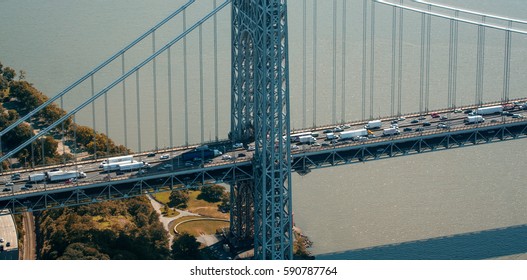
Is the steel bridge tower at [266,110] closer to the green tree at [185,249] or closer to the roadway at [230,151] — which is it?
the roadway at [230,151]

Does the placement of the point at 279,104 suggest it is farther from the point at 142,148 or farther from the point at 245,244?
the point at 142,148

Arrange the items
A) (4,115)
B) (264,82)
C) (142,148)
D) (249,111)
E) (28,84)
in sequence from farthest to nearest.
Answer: (28,84)
(4,115)
(142,148)
(249,111)
(264,82)

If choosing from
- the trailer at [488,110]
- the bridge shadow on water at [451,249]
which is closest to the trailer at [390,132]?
the bridge shadow on water at [451,249]

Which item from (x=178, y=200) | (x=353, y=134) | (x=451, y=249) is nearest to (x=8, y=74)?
(x=178, y=200)

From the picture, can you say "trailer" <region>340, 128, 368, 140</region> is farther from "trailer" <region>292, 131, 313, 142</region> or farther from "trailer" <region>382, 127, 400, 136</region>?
"trailer" <region>292, 131, 313, 142</region>

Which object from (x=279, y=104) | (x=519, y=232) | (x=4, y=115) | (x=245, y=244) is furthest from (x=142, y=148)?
(x=519, y=232)

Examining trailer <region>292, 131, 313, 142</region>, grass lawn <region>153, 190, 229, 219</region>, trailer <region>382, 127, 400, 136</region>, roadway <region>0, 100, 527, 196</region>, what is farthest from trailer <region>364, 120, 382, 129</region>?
grass lawn <region>153, 190, 229, 219</region>

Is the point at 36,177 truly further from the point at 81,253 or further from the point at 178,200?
the point at 178,200
